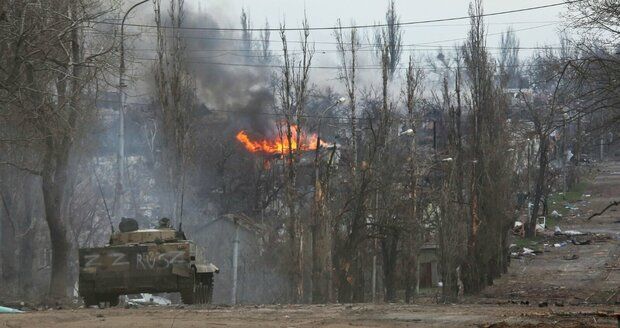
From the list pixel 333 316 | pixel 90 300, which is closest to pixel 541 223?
pixel 90 300

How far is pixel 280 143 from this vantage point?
39875 millimetres

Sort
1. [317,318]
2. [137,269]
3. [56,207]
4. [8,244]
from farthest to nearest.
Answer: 1. [8,244]
2. [56,207]
3. [137,269]
4. [317,318]

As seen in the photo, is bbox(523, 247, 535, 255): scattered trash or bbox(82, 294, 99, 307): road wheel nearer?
bbox(82, 294, 99, 307): road wheel

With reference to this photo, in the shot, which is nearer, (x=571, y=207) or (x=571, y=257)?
(x=571, y=257)

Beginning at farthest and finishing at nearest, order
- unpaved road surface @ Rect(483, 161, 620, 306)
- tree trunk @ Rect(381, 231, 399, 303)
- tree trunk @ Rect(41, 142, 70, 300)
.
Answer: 1. unpaved road surface @ Rect(483, 161, 620, 306)
2. tree trunk @ Rect(381, 231, 399, 303)
3. tree trunk @ Rect(41, 142, 70, 300)

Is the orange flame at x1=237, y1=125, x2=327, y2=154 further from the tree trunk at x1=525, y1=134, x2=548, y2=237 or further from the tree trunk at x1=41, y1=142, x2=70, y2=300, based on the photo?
the tree trunk at x1=525, y1=134, x2=548, y2=237

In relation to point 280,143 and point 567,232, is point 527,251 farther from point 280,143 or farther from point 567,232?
point 280,143

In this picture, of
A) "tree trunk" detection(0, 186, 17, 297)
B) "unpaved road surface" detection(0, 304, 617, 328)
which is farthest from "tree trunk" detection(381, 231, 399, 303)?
"unpaved road surface" detection(0, 304, 617, 328)

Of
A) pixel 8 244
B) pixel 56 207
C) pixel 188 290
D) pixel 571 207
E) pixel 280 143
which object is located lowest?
pixel 188 290

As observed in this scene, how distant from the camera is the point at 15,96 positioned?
691 inches

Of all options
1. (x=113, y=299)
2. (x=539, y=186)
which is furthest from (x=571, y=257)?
(x=113, y=299)

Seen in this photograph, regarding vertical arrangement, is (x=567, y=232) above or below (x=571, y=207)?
below

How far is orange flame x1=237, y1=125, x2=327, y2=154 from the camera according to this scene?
35.5 metres

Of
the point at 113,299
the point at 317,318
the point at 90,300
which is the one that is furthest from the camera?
the point at 113,299
